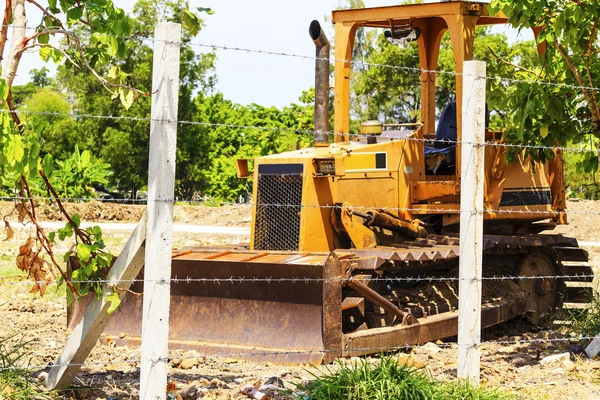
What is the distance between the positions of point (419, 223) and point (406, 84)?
2396cm

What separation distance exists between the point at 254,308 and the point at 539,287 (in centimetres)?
403

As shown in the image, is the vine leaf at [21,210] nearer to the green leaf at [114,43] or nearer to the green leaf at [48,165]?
the green leaf at [48,165]

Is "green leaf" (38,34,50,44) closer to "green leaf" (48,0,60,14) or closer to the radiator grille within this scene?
"green leaf" (48,0,60,14)

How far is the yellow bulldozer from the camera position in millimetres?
7883

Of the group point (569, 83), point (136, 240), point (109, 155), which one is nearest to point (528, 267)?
point (569, 83)

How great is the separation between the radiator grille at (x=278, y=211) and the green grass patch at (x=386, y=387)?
3201 mm

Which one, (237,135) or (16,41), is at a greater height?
(237,135)

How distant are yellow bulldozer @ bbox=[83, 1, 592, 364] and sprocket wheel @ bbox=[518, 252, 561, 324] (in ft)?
0.06

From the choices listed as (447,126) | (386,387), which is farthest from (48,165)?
(447,126)

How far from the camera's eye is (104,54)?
16.9 ft

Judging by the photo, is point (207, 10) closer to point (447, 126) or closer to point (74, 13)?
point (74, 13)

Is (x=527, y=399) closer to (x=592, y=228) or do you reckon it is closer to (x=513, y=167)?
(x=513, y=167)

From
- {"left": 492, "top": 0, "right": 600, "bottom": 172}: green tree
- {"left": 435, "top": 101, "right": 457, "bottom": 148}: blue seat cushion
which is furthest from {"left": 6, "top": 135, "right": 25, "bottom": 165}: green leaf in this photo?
{"left": 435, "top": 101, "right": 457, "bottom": 148}: blue seat cushion

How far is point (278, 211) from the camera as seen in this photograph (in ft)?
30.1
